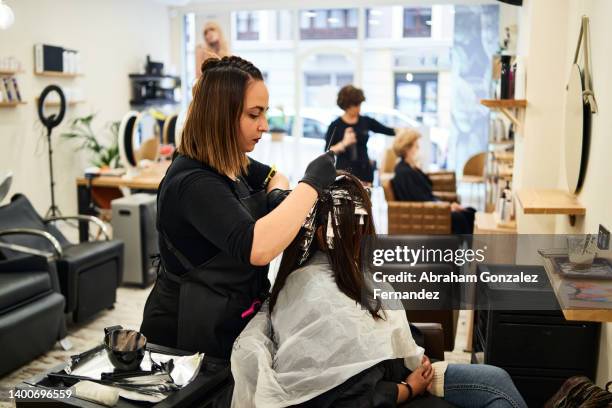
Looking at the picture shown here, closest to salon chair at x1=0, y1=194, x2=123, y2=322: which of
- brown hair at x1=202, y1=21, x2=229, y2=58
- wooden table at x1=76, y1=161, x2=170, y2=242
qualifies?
wooden table at x1=76, y1=161, x2=170, y2=242

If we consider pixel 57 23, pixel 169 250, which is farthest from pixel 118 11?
pixel 169 250

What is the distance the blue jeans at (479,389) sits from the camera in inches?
67.6

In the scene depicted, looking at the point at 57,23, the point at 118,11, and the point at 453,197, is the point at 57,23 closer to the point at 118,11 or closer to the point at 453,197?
the point at 118,11

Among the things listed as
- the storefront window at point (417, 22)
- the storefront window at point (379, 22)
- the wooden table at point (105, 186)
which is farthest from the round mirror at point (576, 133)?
the storefront window at point (379, 22)

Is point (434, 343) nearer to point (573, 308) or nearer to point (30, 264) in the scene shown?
→ point (573, 308)

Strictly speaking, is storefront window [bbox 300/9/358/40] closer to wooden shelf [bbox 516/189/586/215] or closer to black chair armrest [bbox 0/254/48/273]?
wooden shelf [bbox 516/189/586/215]

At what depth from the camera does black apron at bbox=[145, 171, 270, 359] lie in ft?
5.22

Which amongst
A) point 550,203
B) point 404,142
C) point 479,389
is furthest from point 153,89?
point 479,389

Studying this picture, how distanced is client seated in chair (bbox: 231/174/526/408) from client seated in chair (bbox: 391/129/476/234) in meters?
2.97

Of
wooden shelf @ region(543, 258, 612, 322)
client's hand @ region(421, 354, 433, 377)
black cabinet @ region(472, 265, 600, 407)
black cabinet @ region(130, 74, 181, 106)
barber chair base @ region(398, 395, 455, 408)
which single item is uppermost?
black cabinet @ region(130, 74, 181, 106)

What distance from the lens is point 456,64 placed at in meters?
8.40

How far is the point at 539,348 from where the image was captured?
231 cm

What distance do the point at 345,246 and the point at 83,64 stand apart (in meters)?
6.05

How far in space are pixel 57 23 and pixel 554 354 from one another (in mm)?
5888
